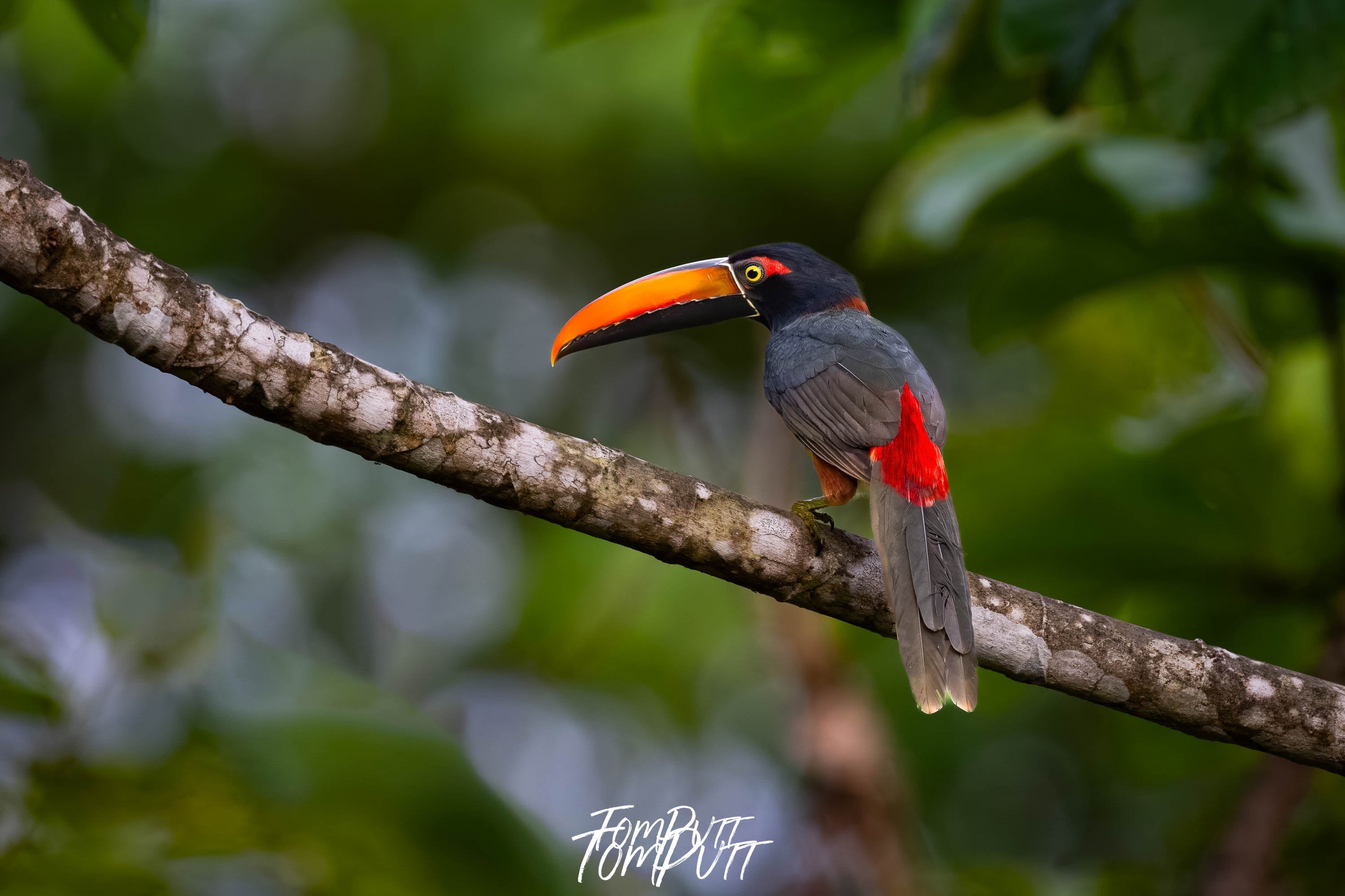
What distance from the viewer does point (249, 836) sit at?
2430 millimetres

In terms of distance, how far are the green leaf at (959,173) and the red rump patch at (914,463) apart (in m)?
0.74

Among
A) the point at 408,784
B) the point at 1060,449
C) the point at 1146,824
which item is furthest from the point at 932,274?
the point at 408,784

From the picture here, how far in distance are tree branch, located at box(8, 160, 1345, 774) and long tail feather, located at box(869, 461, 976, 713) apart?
0.08 metres

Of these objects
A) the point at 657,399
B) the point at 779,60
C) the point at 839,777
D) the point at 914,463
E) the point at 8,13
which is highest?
the point at 657,399

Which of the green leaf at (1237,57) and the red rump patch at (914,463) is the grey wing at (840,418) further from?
the green leaf at (1237,57)

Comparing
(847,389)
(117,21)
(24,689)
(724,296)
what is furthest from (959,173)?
(24,689)

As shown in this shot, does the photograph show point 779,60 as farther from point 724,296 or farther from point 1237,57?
point 1237,57

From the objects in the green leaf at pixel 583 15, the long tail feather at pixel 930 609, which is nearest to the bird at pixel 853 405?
the long tail feather at pixel 930 609

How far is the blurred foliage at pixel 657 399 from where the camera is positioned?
263 cm

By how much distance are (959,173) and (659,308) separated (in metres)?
0.98

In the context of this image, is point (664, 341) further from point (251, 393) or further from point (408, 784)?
point (251, 393)

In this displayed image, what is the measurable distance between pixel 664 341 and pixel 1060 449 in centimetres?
394

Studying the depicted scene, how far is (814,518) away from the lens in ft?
8.33

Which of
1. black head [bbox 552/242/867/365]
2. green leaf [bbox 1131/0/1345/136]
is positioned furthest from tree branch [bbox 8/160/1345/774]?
green leaf [bbox 1131/0/1345/136]
